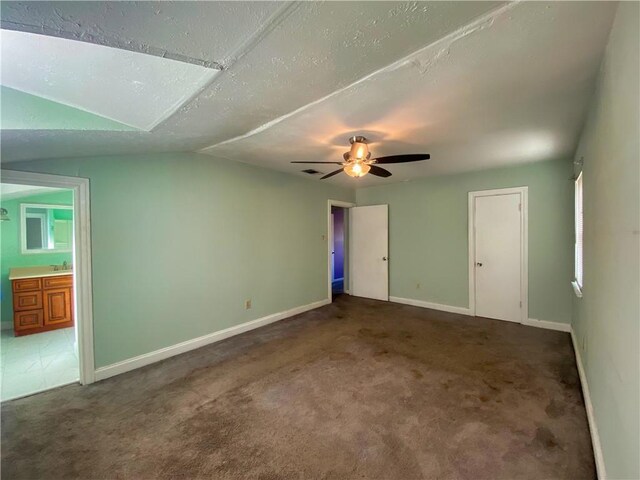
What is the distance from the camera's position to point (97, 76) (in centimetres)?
155

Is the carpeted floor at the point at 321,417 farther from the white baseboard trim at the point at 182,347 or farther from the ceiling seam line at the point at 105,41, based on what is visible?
the ceiling seam line at the point at 105,41

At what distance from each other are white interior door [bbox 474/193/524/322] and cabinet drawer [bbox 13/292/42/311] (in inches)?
254

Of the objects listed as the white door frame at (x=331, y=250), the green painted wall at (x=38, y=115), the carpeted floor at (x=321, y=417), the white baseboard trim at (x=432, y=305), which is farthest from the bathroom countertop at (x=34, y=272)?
the white baseboard trim at (x=432, y=305)

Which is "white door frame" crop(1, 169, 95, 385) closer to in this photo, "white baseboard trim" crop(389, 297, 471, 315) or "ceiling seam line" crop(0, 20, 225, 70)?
"ceiling seam line" crop(0, 20, 225, 70)

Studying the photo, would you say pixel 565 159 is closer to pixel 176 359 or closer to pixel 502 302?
pixel 502 302

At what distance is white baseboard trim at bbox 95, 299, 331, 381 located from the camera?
104 inches

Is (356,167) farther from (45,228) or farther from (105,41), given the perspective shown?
(45,228)

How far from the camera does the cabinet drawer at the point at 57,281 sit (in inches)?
153

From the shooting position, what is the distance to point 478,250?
429cm

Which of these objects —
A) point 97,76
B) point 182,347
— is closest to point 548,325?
point 182,347

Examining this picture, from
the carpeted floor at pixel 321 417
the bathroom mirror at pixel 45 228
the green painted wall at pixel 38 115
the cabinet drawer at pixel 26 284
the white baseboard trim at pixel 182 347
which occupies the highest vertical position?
the green painted wall at pixel 38 115

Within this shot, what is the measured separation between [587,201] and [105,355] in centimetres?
440

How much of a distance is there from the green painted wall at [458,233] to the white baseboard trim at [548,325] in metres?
0.05

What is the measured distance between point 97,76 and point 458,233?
468cm
